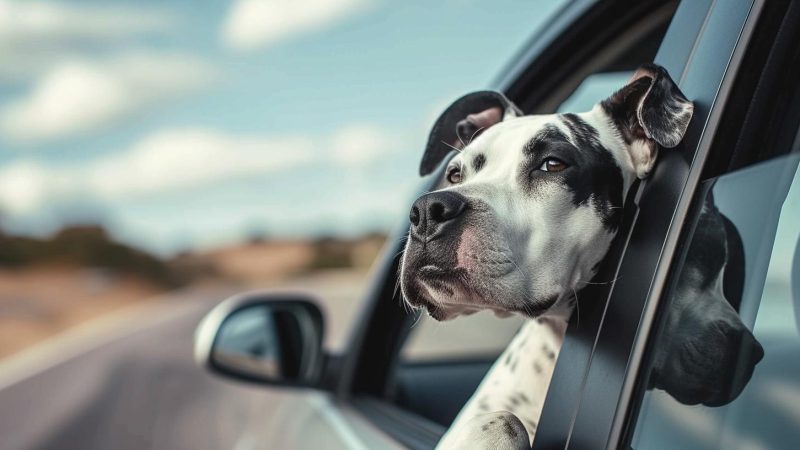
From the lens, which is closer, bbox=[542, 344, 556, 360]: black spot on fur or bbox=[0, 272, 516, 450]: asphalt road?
bbox=[542, 344, 556, 360]: black spot on fur

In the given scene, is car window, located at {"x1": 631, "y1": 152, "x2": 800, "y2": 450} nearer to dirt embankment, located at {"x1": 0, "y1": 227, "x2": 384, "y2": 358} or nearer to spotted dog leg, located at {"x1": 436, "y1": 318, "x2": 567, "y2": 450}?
spotted dog leg, located at {"x1": 436, "y1": 318, "x2": 567, "y2": 450}

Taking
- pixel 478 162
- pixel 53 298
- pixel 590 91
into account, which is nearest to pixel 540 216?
pixel 478 162

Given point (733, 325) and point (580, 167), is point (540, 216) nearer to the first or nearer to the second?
point (580, 167)

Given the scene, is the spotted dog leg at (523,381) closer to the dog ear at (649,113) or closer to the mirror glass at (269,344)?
the dog ear at (649,113)

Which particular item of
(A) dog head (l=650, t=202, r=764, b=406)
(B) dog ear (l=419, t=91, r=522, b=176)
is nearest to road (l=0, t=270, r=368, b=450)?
(B) dog ear (l=419, t=91, r=522, b=176)

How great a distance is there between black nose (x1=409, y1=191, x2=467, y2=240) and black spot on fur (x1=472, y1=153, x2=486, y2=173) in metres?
0.34

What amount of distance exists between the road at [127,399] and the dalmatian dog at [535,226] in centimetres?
228

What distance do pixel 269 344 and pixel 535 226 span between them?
6.30ft

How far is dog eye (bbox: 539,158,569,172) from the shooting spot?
2.04 meters

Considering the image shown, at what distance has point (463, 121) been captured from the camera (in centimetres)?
255

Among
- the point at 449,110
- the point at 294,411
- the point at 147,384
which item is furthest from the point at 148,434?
the point at 449,110

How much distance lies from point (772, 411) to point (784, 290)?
0.70 ft

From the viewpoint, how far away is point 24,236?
65125 mm

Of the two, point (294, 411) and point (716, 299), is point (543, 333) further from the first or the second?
point (294, 411)
